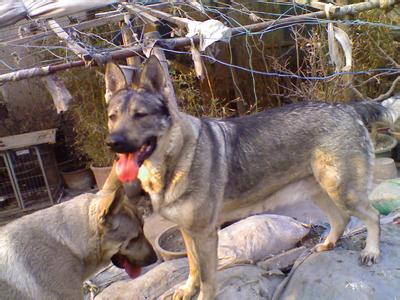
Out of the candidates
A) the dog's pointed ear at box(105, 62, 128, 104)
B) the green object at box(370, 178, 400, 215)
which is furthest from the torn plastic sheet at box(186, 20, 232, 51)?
the green object at box(370, 178, 400, 215)

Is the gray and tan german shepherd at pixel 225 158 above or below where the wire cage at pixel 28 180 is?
above

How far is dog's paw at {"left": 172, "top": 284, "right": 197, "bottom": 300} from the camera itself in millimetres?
3123

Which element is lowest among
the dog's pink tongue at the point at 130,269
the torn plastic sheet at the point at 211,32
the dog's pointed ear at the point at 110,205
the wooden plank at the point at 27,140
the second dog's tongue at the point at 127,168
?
the dog's pink tongue at the point at 130,269

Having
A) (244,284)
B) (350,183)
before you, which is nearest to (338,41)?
(350,183)

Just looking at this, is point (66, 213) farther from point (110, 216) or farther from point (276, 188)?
point (276, 188)

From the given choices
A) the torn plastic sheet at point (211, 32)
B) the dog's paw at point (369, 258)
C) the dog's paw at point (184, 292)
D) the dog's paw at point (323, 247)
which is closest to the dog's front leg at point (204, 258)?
the dog's paw at point (184, 292)

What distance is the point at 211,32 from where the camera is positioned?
325 cm

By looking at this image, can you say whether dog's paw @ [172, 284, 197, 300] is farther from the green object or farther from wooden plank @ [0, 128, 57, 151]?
wooden plank @ [0, 128, 57, 151]

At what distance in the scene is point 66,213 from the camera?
2676mm

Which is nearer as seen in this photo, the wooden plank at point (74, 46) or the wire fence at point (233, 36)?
the wooden plank at point (74, 46)

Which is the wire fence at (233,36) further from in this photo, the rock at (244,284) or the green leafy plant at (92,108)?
the rock at (244,284)

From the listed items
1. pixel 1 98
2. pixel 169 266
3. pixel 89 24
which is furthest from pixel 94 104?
pixel 169 266

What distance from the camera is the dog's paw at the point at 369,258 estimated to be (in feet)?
10.5

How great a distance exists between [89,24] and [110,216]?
277 cm
